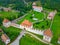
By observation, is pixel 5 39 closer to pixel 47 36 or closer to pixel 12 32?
pixel 12 32

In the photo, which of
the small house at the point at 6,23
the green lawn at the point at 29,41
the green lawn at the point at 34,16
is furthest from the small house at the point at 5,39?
the green lawn at the point at 34,16

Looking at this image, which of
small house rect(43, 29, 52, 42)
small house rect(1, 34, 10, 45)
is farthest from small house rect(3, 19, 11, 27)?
small house rect(43, 29, 52, 42)

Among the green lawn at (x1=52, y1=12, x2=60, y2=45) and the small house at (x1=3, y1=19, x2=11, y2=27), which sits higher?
the small house at (x1=3, y1=19, x2=11, y2=27)

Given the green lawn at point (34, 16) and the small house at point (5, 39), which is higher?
the small house at point (5, 39)

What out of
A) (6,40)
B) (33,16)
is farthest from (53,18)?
(6,40)

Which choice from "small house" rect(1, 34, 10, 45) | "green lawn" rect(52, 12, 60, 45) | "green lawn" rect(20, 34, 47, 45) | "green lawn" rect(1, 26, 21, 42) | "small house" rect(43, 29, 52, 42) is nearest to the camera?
"small house" rect(1, 34, 10, 45)

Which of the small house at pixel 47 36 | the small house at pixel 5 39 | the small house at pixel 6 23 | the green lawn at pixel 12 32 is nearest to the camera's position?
the small house at pixel 5 39

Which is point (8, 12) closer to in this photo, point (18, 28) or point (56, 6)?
point (18, 28)

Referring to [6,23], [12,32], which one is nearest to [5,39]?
[12,32]

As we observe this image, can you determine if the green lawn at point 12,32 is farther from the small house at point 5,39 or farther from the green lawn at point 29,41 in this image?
the green lawn at point 29,41

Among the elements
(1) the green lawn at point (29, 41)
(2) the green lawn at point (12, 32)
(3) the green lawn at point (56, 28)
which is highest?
(2) the green lawn at point (12, 32)

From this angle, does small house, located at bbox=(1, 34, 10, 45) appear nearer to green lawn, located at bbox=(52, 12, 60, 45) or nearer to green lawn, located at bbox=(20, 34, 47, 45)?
green lawn, located at bbox=(20, 34, 47, 45)
